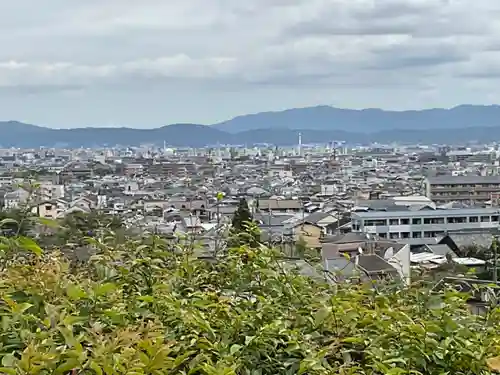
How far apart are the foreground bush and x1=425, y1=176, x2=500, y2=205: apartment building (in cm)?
3079

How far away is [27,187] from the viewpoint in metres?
1.27

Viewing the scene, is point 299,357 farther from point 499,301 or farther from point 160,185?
point 160,185

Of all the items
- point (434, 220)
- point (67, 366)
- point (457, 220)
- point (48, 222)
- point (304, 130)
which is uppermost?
point (304, 130)

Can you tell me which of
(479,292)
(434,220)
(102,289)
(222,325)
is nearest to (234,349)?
(222,325)

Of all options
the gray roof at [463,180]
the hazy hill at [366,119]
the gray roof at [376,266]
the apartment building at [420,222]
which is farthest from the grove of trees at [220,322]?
the hazy hill at [366,119]

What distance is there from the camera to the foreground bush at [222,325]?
896mm

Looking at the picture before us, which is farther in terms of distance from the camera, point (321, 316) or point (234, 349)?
point (321, 316)

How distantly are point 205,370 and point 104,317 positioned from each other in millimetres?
226

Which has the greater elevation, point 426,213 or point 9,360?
point 9,360

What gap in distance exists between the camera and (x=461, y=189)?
105ft

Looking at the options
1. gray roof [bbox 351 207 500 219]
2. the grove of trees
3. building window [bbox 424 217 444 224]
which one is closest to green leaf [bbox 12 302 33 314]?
the grove of trees

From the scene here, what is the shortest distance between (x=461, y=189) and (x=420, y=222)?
12.4m

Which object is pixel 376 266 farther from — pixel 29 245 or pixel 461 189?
pixel 461 189

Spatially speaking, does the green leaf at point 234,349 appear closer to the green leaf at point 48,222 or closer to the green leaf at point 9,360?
the green leaf at point 9,360
